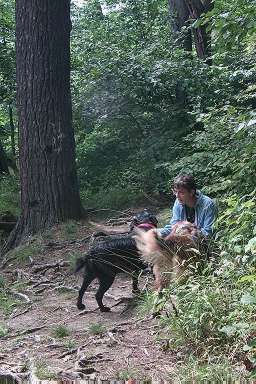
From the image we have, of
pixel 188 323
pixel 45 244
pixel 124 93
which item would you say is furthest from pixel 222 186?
pixel 124 93

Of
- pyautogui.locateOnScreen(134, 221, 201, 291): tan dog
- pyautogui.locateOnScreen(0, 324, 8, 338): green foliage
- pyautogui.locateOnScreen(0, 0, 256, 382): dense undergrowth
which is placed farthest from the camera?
pyautogui.locateOnScreen(0, 324, 8, 338): green foliage

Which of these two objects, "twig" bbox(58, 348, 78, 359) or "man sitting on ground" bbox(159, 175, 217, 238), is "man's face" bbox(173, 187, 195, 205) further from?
"twig" bbox(58, 348, 78, 359)

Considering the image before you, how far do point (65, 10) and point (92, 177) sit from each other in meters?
4.37

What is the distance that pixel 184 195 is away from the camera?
5.77 meters

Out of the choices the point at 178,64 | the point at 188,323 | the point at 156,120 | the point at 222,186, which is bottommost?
the point at 188,323

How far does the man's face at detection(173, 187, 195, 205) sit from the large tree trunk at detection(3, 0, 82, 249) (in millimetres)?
4060

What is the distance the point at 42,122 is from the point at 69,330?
484 centimetres

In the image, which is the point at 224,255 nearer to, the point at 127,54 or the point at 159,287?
the point at 159,287

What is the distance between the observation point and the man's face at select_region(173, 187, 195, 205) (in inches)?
225

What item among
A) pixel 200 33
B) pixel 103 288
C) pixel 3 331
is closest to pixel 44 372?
pixel 3 331

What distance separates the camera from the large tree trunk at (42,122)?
374 inches

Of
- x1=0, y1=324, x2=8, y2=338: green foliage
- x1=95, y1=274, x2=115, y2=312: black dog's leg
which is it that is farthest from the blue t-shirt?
x1=0, y1=324, x2=8, y2=338: green foliage

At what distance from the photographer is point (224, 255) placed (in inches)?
193

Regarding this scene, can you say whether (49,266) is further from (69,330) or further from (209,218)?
(209,218)
